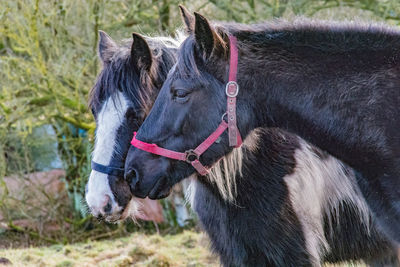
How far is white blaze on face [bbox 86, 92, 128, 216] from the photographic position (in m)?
3.29

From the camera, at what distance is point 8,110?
23.6 ft

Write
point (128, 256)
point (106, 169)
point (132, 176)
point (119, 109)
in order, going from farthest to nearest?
1. point (128, 256)
2. point (119, 109)
3. point (106, 169)
4. point (132, 176)

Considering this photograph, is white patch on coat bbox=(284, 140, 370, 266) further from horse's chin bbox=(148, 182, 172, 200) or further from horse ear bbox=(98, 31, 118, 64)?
horse ear bbox=(98, 31, 118, 64)

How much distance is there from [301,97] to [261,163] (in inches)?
36.3

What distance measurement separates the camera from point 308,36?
2688mm

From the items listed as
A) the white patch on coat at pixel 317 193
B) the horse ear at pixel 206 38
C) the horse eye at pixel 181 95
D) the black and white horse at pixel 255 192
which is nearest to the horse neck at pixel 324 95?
the horse ear at pixel 206 38

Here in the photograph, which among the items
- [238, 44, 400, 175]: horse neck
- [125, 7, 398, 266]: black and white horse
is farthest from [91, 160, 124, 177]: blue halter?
[238, 44, 400, 175]: horse neck

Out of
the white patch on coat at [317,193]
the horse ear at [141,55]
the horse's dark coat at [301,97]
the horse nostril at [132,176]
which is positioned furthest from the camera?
the horse ear at [141,55]

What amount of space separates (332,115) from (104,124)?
4.94 feet

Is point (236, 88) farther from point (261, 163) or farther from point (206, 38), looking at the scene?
point (261, 163)

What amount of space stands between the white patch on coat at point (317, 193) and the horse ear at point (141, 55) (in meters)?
1.18

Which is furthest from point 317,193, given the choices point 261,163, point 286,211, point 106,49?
point 106,49

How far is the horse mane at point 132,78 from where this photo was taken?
3502mm

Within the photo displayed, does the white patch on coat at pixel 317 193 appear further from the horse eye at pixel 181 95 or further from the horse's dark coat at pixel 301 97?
the horse eye at pixel 181 95
